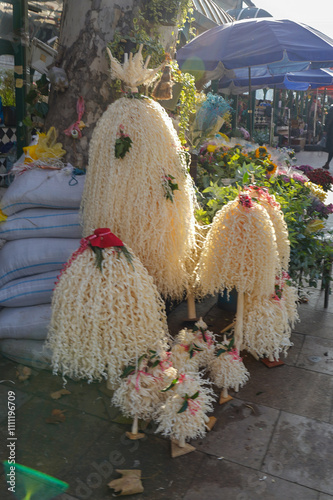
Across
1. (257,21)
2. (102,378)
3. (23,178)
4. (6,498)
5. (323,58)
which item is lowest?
(6,498)

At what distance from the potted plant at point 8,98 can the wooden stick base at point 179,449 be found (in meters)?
4.75

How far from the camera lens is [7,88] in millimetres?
5746

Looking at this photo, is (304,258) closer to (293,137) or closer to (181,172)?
(181,172)

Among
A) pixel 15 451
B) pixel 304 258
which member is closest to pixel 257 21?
pixel 304 258

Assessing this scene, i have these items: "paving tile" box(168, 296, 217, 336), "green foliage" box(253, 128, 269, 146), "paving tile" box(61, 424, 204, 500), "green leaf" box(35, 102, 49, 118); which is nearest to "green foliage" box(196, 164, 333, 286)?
"paving tile" box(168, 296, 217, 336)

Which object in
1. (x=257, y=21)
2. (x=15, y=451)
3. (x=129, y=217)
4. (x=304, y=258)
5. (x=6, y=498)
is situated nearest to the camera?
(x=6, y=498)

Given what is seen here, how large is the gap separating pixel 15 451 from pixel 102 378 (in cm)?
67

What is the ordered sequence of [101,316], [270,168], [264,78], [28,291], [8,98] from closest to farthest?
[101,316], [28,291], [270,168], [8,98], [264,78]

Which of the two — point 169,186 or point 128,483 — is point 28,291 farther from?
point 128,483

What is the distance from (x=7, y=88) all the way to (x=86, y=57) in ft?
9.47

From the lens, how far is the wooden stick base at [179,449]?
2.37 meters

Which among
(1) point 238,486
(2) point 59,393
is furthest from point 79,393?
(1) point 238,486

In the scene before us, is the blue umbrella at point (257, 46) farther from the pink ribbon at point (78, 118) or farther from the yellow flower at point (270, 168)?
the pink ribbon at point (78, 118)

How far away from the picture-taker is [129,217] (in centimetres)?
293
